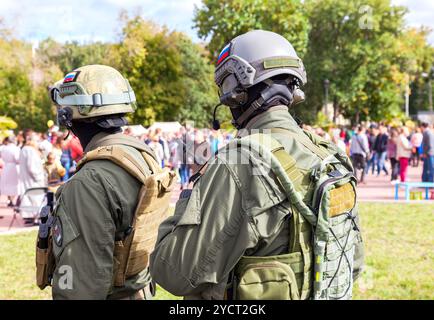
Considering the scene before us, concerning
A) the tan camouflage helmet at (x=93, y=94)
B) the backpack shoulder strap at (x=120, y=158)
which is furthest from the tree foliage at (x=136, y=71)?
the backpack shoulder strap at (x=120, y=158)

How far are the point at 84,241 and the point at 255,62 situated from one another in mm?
1168

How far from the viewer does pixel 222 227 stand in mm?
2146

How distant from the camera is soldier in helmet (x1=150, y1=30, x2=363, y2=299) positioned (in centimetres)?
215

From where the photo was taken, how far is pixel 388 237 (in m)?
9.42

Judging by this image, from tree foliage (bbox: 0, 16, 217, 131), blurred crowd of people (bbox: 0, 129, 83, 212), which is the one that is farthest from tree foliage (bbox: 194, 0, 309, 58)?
blurred crowd of people (bbox: 0, 129, 83, 212)

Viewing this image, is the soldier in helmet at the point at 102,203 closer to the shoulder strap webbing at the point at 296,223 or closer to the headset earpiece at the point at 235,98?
the headset earpiece at the point at 235,98

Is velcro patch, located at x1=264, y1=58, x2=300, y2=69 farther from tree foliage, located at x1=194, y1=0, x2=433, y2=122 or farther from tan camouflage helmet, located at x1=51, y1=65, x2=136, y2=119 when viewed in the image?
tree foliage, located at x1=194, y1=0, x2=433, y2=122

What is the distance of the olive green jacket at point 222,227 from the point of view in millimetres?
2141

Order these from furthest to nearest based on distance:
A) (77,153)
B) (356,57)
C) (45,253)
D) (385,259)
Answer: (356,57) → (77,153) → (385,259) → (45,253)

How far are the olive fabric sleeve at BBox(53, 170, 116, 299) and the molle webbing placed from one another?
123 mm

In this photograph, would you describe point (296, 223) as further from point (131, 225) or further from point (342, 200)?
point (131, 225)

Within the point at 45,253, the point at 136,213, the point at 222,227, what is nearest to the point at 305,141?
the point at 222,227

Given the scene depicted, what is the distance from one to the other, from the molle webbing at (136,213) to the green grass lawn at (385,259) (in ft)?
7.78

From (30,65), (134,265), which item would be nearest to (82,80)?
(134,265)
